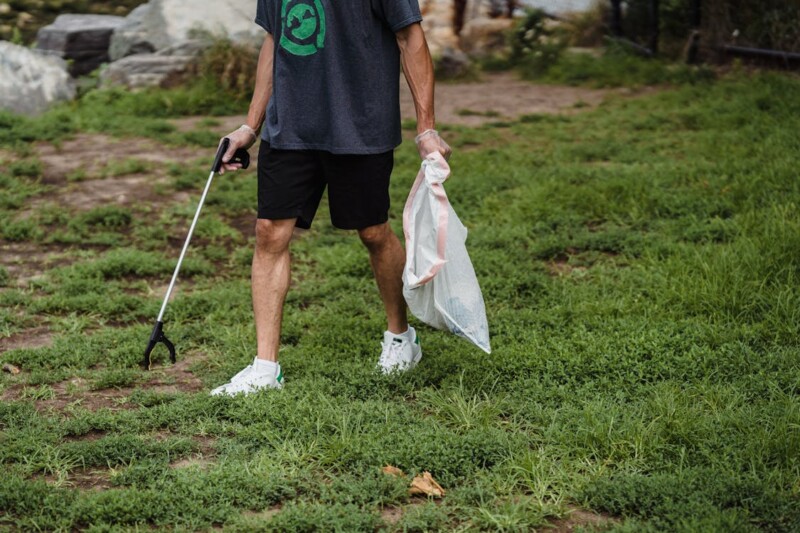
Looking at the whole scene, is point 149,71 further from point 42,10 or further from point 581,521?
point 581,521

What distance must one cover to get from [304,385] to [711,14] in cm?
961

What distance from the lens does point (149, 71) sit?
37.4 ft

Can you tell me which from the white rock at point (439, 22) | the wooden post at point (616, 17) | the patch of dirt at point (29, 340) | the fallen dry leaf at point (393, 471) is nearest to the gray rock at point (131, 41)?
the white rock at point (439, 22)

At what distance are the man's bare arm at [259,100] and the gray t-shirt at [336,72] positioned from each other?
171 millimetres

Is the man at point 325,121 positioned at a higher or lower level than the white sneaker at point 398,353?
higher

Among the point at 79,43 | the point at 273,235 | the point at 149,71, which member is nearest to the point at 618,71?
the point at 149,71

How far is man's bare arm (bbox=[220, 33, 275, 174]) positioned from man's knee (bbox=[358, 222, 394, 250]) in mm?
680

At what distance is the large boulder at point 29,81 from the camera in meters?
10.3

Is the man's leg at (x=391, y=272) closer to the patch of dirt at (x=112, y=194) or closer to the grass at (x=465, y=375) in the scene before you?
the grass at (x=465, y=375)

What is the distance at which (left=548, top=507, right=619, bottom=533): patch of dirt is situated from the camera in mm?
3156

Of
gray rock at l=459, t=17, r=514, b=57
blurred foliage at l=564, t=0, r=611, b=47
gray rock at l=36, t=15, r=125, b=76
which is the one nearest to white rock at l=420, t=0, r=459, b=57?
gray rock at l=459, t=17, r=514, b=57

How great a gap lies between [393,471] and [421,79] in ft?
5.53

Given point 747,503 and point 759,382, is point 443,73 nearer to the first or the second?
point 759,382

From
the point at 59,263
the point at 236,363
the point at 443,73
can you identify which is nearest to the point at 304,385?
the point at 236,363
